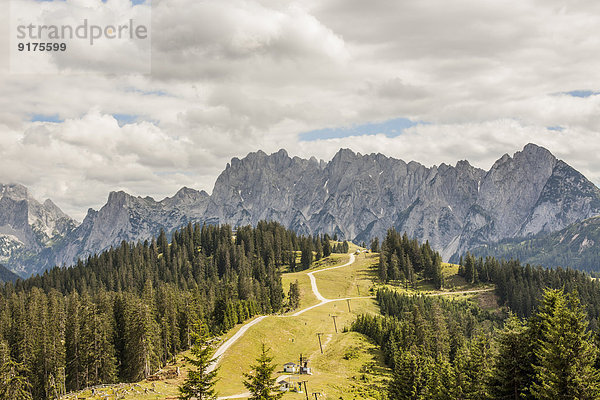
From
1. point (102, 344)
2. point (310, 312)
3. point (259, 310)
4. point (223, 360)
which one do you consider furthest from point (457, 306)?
point (102, 344)

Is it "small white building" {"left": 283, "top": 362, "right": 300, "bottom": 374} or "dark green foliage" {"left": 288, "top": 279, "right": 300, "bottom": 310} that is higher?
"dark green foliage" {"left": 288, "top": 279, "right": 300, "bottom": 310}

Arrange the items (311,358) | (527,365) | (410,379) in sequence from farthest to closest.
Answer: (311,358) → (410,379) → (527,365)

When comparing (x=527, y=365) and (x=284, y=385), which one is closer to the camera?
(x=527, y=365)

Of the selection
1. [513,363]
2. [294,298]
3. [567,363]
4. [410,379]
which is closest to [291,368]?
[410,379]

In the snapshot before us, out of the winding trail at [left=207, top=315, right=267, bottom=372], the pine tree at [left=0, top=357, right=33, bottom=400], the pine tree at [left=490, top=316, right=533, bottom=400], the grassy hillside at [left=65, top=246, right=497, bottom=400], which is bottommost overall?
the grassy hillside at [left=65, top=246, right=497, bottom=400]

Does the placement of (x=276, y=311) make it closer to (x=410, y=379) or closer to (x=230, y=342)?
(x=230, y=342)

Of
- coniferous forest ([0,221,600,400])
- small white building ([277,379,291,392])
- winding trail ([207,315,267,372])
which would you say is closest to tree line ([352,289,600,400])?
coniferous forest ([0,221,600,400])

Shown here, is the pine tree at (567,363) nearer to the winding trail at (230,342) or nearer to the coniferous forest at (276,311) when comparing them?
the coniferous forest at (276,311)

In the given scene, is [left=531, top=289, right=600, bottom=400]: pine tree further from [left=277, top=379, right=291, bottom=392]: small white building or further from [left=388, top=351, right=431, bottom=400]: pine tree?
[left=277, top=379, right=291, bottom=392]: small white building

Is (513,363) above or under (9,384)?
above

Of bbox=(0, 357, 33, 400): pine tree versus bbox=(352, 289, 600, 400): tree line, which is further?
bbox=(0, 357, 33, 400): pine tree

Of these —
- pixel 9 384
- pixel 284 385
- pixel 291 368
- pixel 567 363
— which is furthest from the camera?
pixel 291 368

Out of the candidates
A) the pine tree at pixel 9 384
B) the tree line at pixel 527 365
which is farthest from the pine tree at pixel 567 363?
the pine tree at pixel 9 384

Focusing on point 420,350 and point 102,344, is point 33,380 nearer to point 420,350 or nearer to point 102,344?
point 102,344
